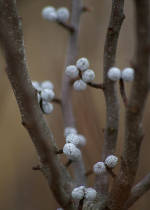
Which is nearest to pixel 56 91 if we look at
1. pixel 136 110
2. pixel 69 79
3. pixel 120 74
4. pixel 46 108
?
pixel 69 79

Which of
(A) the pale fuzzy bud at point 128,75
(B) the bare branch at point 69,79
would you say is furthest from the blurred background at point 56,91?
(A) the pale fuzzy bud at point 128,75

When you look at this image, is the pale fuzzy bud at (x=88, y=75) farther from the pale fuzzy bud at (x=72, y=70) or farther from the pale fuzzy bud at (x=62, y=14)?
the pale fuzzy bud at (x=62, y=14)

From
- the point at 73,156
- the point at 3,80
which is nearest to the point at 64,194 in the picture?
the point at 73,156

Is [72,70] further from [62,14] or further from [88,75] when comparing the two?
[62,14]

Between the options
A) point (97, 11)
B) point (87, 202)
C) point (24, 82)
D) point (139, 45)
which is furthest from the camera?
point (97, 11)

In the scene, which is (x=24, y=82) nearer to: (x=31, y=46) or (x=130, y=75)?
(x=130, y=75)

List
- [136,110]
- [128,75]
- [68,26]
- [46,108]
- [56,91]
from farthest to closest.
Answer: [56,91]
[68,26]
[46,108]
[128,75]
[136,110]

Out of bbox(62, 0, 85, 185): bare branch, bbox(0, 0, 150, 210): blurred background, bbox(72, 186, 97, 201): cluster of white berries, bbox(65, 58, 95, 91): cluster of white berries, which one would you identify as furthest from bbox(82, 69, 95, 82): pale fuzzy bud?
bbox(0, 0, 150, 210): blurred background
